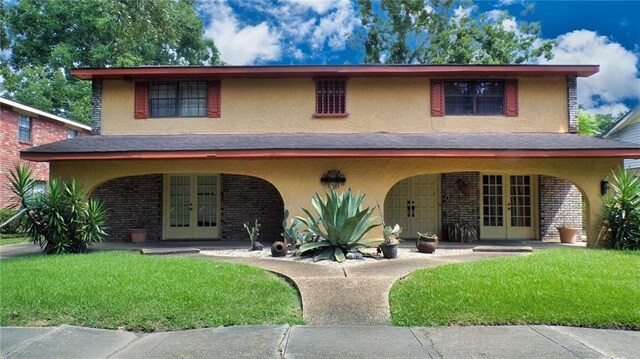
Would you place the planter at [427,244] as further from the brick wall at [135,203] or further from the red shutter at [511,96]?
the brick wall at [135,203]

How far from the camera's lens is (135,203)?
1222cm

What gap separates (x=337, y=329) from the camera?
14.4 ft

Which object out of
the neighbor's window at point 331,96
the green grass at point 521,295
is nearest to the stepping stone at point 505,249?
the green grass at point 521,295

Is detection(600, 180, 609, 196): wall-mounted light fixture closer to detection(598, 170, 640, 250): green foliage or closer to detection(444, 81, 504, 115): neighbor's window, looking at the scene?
detection(598, 170, 640, 250): green foliage

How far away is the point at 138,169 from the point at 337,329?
8067 mm

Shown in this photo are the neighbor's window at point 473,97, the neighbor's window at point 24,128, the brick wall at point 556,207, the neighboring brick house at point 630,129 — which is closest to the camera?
the neighbor's window at point 473,97

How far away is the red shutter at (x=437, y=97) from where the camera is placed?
11.9 meters

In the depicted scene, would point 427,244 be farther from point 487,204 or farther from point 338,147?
point 487,204

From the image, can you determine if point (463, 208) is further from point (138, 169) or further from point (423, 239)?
point (138, 169)

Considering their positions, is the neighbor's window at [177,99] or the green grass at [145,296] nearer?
the green grass at [145,296]

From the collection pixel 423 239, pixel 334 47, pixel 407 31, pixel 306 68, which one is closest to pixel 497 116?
pixel 423 239

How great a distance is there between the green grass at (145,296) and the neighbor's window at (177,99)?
20.2 feet

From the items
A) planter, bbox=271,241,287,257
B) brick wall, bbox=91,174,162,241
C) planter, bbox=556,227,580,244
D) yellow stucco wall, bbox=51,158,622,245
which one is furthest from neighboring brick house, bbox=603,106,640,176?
brick wall, bbox=91,174,162,241

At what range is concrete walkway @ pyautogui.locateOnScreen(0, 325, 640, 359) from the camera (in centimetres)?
371
